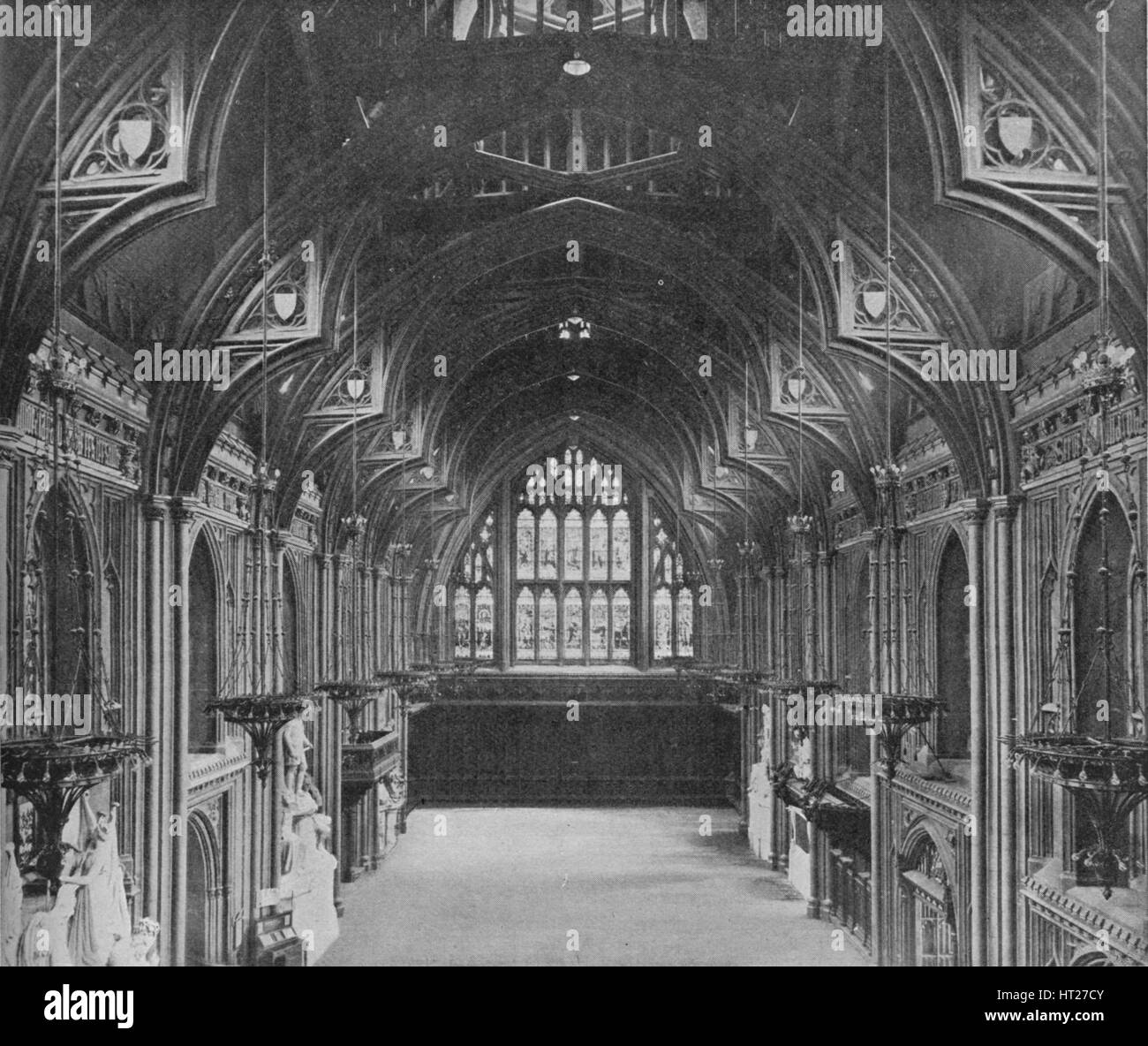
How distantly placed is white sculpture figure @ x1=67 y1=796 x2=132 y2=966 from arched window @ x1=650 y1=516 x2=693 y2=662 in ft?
80.7

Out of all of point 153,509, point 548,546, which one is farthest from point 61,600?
point 548,546

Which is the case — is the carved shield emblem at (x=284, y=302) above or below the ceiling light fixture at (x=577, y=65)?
below

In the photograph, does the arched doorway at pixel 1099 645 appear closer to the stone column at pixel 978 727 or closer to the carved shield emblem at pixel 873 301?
the stone column at pixel 978 727

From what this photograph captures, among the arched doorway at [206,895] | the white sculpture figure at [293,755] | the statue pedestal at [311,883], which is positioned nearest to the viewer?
the arched doorway at [206,895]

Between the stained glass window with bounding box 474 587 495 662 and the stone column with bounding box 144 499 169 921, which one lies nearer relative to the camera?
the stone column with bounding box 144 499 169 921

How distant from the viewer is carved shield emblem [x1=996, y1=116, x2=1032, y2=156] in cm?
1003

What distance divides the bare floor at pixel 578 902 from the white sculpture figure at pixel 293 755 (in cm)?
257

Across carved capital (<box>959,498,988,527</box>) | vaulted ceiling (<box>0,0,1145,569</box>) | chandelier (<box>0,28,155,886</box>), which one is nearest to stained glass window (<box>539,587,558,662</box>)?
vaulted ceiling (<box>0,0,1145,569</box>)

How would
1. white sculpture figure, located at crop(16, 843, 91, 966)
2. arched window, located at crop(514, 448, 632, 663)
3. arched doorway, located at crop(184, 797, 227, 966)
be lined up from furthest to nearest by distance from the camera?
arched window, located at crop(514, 448, 632, 663)
arched doorway, located at crop(184, 797, 227, 966)
white sculpture figure, located at crop(16, 843, 91, 966)

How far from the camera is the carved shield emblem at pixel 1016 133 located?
10.0m

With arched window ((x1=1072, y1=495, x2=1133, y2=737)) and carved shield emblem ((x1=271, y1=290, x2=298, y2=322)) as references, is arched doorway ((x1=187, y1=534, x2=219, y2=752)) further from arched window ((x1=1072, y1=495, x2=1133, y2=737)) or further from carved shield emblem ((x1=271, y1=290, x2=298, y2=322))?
arched window ((x1=1072, y1=495, x2=1133, y2=737))

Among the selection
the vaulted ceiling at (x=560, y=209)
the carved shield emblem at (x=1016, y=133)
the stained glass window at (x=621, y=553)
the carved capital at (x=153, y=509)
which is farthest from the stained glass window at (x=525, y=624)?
the carved shield emblem at (x=1016, y=133)

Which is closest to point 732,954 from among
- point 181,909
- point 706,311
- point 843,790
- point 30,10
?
point 843,790

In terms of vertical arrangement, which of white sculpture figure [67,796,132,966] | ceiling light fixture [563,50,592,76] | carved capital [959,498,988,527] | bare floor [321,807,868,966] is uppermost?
ceiling light fixture [563,50,592,76]
